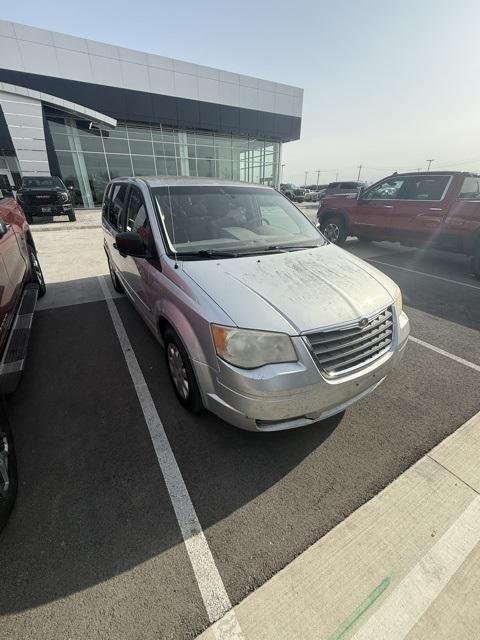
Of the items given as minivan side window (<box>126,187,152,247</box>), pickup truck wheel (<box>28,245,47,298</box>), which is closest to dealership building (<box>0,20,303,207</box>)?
pickup truck wheel (<box>28,245,47,298</box>)

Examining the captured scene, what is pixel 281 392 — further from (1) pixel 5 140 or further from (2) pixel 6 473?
(1) pixel 5 140

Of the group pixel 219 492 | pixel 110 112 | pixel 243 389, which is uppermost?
pixel 110 112

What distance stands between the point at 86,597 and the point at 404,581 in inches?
64.7

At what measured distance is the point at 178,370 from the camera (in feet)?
8.51

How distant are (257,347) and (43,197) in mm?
14953

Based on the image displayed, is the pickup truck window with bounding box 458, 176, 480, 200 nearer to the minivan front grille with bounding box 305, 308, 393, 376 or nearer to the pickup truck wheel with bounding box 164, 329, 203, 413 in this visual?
the minivan front grille with bounding box 305, 308, 393, 376

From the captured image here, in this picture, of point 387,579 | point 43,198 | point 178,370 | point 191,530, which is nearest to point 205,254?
point 178,370

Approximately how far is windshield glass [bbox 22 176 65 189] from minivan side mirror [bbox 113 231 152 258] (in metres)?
13.7

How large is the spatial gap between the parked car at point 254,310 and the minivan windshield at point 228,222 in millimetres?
14

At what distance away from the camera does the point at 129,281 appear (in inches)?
152

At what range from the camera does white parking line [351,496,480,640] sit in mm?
1378

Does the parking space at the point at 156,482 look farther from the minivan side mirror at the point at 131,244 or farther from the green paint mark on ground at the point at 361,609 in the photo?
the minivan side mirror at the point at 131,244

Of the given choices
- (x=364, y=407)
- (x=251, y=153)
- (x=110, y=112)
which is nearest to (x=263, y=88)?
(x=251, y=153)

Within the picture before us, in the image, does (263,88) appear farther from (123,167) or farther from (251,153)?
(123,167)
